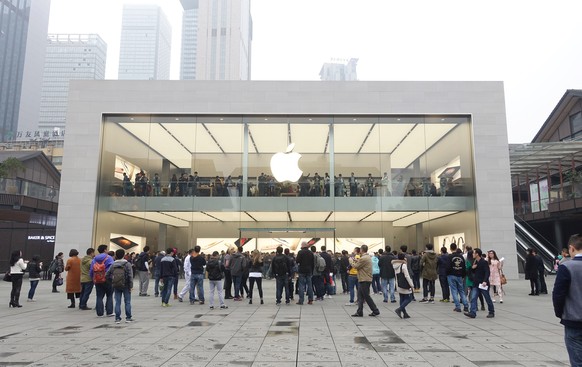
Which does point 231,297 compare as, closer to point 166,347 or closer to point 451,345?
point 166,347

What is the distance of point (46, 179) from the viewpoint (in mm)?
36156

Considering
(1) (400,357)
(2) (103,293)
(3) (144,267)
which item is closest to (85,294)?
(2) (103,293)

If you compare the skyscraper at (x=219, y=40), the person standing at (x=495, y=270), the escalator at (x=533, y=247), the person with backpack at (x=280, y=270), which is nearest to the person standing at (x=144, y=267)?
the person with backpack at (x=280, y=270)

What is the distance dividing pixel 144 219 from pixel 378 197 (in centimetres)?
1212

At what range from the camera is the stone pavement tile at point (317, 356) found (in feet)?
18.3

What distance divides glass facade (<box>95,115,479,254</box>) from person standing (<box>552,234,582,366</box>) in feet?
55.9

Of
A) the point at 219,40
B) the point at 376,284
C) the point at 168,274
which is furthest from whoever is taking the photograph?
A: the point at 219,40

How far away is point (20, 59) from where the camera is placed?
142m

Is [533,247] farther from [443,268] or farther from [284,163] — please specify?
[443,268]

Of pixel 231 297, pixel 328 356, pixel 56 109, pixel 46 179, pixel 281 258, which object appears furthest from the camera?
pixel 56 109

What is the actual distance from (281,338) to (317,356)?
1.38 m

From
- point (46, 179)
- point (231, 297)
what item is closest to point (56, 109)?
point (46, 179)

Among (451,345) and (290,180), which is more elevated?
(290,180)

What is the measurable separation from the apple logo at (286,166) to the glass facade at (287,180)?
0.18 ft
